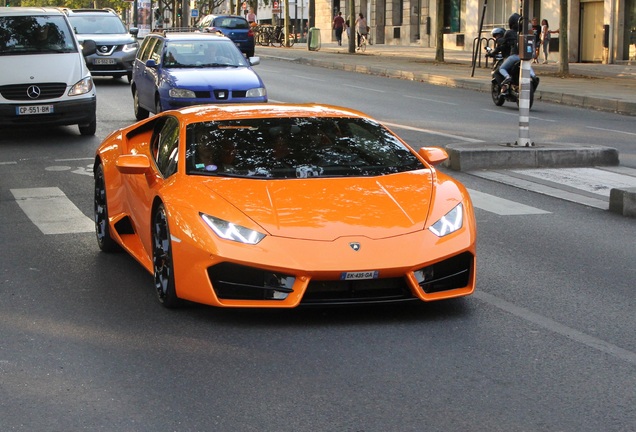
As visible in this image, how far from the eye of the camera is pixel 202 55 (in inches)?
853

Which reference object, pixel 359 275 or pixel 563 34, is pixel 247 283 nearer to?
pixel 359 275

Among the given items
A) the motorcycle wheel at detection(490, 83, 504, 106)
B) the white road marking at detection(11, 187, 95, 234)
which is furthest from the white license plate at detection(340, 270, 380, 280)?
the motorcycle wheel at detection(490, 83, 504, 106)

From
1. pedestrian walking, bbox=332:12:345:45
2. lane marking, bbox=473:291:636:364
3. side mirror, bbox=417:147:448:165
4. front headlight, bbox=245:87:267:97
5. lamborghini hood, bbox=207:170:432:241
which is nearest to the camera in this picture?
Answer: lane marking, bbox=473:291:636:364

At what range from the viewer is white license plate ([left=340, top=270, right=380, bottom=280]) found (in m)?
6.71

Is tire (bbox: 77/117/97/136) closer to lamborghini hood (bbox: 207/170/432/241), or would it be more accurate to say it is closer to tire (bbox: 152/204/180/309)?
tire (bbox: 152/204/180/309)

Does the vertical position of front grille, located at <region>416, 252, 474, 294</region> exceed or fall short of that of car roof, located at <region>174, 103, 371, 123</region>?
it falls short

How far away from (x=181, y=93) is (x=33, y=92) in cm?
264

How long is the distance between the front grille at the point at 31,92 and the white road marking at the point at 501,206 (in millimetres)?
8115

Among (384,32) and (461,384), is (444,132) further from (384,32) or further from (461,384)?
(384,32)

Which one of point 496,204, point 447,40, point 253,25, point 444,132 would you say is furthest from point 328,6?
point 496,204

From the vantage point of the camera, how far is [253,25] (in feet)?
233

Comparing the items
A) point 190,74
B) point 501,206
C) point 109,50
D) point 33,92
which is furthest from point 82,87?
point 109,50

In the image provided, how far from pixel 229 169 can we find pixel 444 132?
12.2 m

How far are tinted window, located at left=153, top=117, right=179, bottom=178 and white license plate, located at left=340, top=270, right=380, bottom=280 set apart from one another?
1585 millimetres
